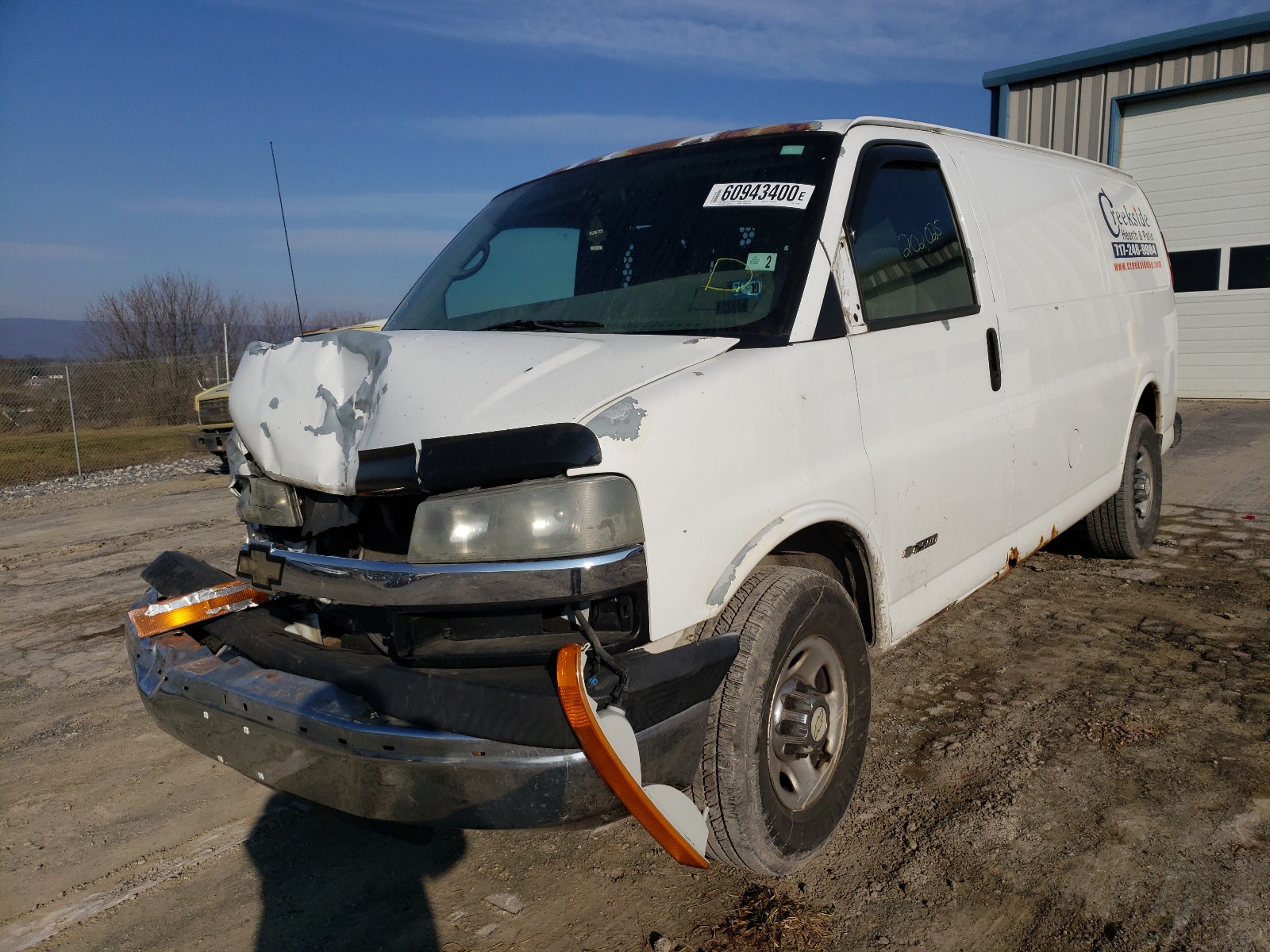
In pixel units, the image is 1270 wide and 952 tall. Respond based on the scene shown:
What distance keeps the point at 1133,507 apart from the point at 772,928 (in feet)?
13.6

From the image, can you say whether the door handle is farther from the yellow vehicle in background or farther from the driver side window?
the yellow vehicle in background

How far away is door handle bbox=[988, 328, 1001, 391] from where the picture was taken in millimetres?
3723

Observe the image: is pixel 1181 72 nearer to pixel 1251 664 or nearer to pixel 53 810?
→ pixel 1251 664

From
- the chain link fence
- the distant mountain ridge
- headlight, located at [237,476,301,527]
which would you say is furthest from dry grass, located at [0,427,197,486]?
the distant mountain ridge

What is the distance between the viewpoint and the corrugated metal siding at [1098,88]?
43.8 ft

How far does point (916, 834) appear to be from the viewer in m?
2.94

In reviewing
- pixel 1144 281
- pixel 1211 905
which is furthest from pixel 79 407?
pixel 1211 905

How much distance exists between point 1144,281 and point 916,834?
415 centimetres

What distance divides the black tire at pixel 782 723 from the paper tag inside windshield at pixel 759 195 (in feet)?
3.95

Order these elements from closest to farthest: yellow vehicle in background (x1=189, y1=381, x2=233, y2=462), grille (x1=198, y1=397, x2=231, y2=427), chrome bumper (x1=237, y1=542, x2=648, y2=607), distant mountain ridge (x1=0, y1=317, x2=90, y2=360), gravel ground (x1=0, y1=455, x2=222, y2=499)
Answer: chrome bumper (x1=237, y1=542, x2=648, y2=607) → gravel ground (x1=0, y1=455, x2=222, y2=499) → yellow vehicle in background (x1=189, y1=381, x2=233, y2=462) → grille (x1=198, y1=397, x2=231, y2=427) → distant mountain ridge (x1=0, y1=317, x2=90, y2=360)

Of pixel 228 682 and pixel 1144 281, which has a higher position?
pixel 1144 281

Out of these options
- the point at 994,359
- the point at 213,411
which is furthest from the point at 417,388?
the point at 213,411

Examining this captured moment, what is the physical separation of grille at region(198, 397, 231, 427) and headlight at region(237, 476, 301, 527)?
33.7ft

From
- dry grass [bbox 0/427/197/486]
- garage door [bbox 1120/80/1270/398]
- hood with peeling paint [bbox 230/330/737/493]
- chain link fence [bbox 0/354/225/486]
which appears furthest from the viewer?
chain link fence [bbox 0/354/225/486]
